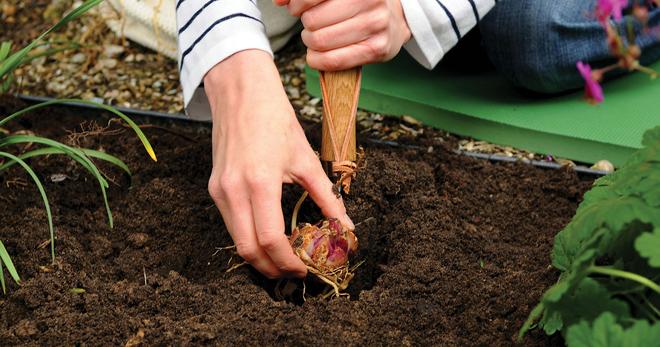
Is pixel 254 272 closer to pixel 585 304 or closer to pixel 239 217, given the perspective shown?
pixel 239 217

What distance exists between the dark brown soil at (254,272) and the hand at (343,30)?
0.27 meters

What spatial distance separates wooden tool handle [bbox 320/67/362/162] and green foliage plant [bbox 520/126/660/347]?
490 mm

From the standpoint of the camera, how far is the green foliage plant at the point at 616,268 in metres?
1.04

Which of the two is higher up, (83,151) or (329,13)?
(329,13)

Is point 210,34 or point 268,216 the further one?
point 210,34

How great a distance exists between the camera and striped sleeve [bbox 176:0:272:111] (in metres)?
1.63

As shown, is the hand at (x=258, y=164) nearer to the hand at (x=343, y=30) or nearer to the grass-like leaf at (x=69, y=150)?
the hand at (x=343, y=30)

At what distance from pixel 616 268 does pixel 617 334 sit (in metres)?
0.24

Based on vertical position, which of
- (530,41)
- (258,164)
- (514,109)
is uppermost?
(258,164)

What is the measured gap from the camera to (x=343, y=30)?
164 cm

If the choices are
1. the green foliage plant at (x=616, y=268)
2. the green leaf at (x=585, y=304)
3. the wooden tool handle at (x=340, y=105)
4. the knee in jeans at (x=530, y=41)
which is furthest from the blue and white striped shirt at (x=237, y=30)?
the green leaf at (x=585, y=304)

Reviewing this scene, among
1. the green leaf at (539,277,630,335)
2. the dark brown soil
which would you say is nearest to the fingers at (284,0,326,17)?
the dark brown soil

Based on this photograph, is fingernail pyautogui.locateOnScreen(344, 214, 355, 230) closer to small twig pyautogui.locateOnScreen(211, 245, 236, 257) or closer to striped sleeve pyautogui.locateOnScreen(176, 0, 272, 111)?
small twig pyautogui.locateOnScreen(211, 245, 236, 257)

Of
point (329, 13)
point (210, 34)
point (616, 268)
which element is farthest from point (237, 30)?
point (616, 268)
